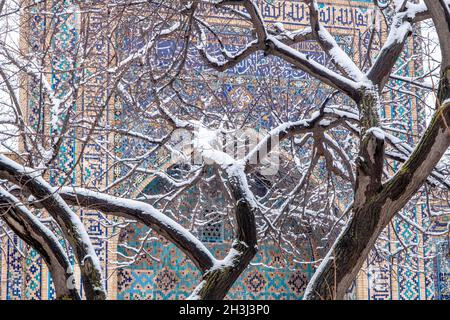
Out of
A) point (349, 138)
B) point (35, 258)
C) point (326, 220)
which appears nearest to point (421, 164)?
point (349, 138)

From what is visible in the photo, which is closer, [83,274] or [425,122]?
[83,274]

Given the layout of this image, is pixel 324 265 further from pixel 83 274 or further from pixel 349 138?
pixel 349 138

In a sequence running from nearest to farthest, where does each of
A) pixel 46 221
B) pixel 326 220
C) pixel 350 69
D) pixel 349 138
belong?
pixel 350 69, pixel 46 221, pixel 349 138, pixel 326 220

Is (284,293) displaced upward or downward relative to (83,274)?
upward

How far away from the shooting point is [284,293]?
14.5 m
